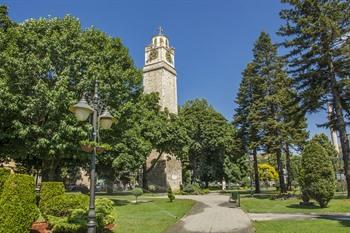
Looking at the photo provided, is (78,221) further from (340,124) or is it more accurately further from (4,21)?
(340,124)

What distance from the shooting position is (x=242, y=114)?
3925 centimetres

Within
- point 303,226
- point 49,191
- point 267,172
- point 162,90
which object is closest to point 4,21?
point 49,191

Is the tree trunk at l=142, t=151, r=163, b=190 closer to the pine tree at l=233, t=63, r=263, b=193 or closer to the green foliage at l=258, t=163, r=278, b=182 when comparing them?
the pine tree at l=233, t=63, r=263, b=193

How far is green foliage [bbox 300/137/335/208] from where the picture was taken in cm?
1892

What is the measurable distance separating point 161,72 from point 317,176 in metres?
32.5

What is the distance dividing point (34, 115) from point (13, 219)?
10.3 metres

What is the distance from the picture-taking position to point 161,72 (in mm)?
48406

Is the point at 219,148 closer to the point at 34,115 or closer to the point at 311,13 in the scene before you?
the point at 311,13

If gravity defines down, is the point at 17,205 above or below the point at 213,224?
above

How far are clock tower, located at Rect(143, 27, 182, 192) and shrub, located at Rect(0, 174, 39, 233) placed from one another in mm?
34606

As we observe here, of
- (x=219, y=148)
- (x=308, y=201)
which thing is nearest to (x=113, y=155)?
(x=308, y=201)

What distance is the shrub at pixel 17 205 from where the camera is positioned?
8.52m

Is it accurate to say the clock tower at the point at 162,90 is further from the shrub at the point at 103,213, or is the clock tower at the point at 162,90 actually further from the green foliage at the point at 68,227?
the green foliage at the point at 68,227

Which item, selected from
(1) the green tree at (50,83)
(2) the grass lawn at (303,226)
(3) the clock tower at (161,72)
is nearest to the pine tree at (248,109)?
(3) the clock tower at (161,72)
